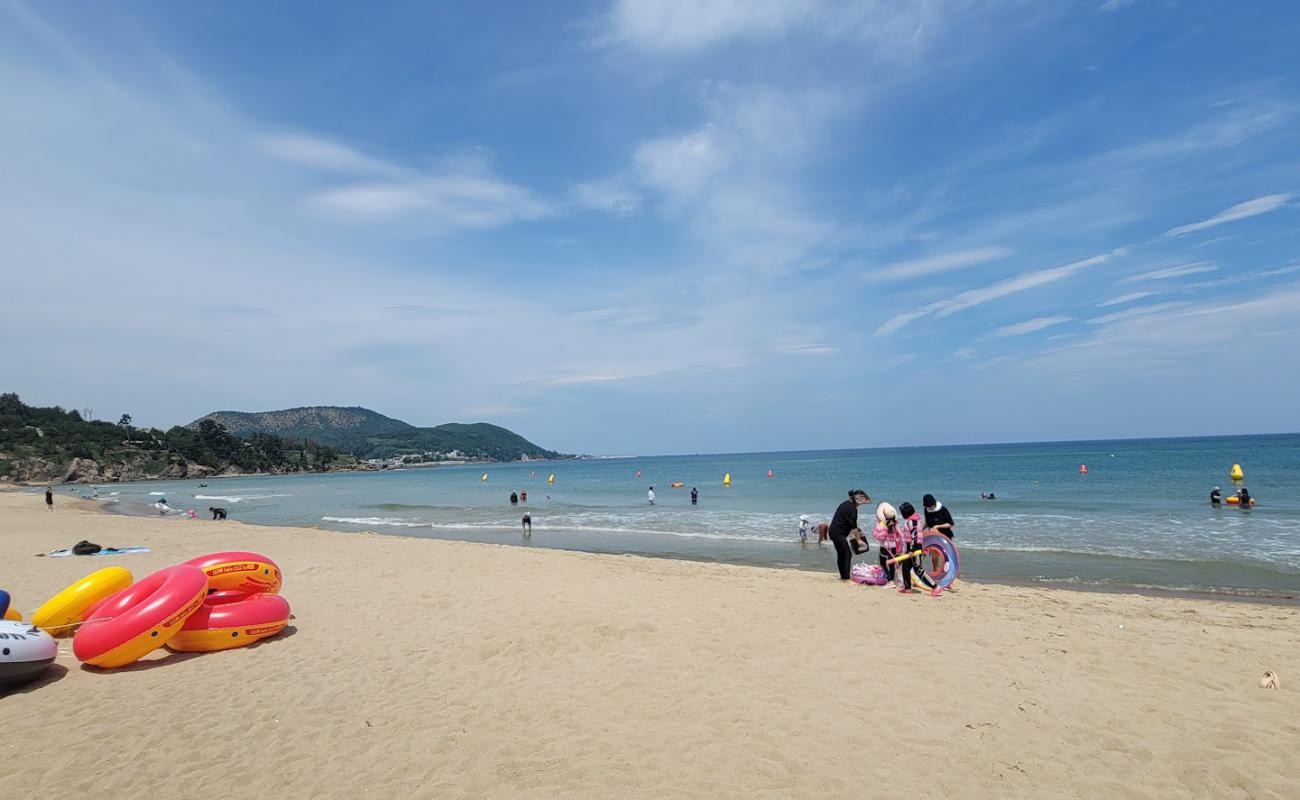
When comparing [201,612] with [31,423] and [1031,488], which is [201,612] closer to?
[1031,488]

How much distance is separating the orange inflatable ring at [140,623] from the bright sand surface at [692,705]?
0.24m

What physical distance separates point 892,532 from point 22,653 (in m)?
10.7

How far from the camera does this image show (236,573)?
7844 millimetres

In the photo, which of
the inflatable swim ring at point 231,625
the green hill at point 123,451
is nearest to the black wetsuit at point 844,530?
the inflatable swim ring at point 231,625

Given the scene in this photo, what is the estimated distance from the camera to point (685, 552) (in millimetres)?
17078

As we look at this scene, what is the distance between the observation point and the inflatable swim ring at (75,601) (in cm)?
729

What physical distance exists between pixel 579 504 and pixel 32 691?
30674mm

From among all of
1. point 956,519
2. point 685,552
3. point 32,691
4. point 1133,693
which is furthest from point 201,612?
point 956,519

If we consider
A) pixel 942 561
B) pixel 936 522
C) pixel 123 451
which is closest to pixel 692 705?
pixel 942 561

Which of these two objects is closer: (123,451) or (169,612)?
(169,612)

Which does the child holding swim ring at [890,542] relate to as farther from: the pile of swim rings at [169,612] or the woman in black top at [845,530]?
the pile of swim rings at [169,612]

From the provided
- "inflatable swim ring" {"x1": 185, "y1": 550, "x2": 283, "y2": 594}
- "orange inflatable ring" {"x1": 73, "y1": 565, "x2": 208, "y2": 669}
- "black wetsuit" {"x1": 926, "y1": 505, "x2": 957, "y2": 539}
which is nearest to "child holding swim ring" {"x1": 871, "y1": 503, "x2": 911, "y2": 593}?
"black wetsuit" {"x1": 926, "y1": 505, "x2": 957, "y2": 539}

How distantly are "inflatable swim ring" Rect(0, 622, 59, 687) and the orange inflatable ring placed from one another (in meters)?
0.26

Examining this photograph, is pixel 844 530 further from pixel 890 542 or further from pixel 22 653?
pixel 22 653
